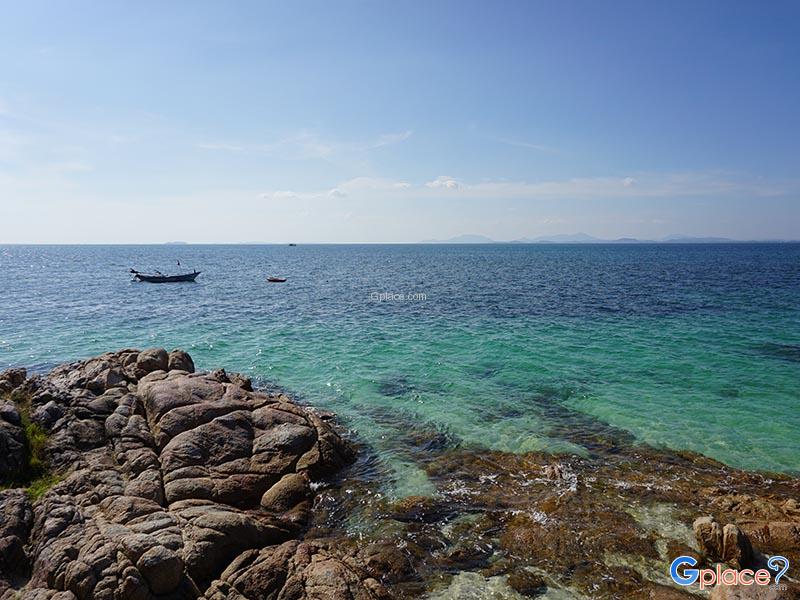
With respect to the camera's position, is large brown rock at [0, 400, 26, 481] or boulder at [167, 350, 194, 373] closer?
large brown rock at [0, 400, 26, 481]

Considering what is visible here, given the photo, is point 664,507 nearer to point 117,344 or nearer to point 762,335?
point 762,335

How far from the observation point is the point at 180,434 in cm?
1636

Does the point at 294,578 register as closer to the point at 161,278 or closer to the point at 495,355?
the point at 495,355

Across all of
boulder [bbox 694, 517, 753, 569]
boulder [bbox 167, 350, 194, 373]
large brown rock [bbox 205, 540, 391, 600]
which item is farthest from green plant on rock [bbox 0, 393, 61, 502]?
boulder [bbox 694, 517, 753, 569]

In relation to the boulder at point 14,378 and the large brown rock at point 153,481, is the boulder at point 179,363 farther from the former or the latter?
the boulder at point 14,378

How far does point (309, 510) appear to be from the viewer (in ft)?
48.0

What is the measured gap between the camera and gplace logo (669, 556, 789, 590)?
Result: 11.0 m

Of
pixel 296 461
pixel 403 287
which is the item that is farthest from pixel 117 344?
pixel 403 287

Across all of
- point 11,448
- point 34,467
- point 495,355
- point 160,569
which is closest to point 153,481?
point 34,467

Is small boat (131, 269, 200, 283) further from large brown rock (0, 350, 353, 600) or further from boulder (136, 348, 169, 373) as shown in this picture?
boulder (136, 348, 169, 373)

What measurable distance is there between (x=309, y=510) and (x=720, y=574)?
449 inches

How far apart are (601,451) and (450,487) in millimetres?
6873

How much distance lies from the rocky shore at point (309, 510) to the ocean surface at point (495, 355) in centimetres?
200

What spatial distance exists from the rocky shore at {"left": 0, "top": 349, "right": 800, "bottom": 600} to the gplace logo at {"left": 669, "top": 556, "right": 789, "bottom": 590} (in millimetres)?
220
